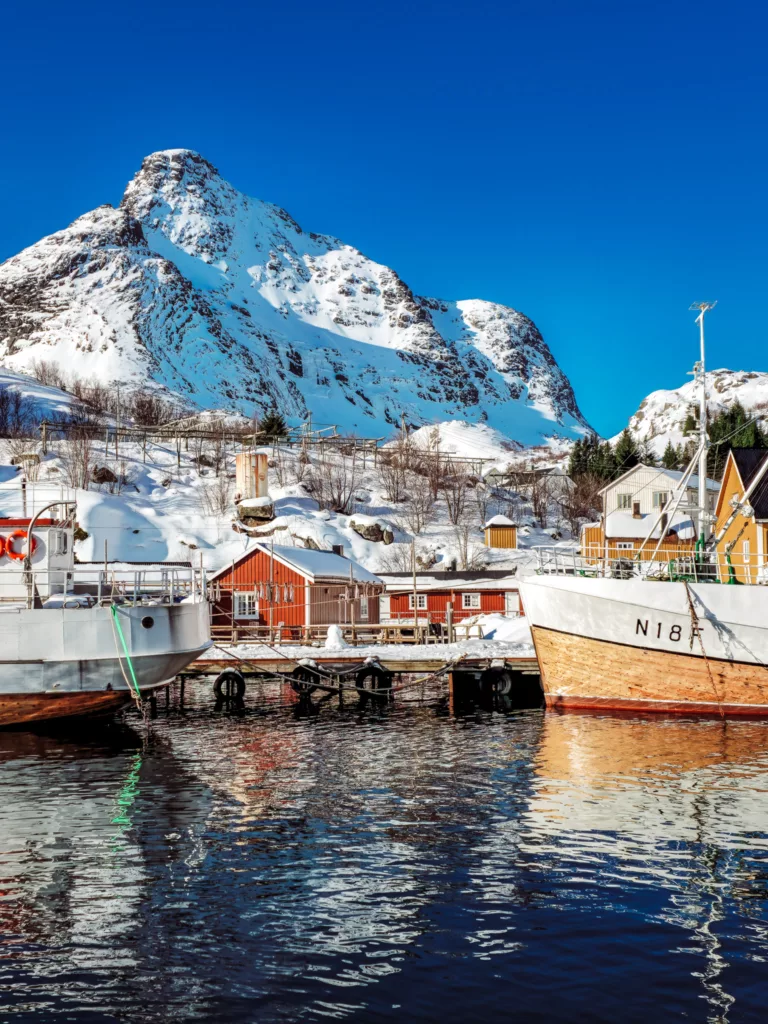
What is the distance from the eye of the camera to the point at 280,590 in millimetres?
48531

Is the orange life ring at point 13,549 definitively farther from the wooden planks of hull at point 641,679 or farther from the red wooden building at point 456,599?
the red wooden building at point 456,599

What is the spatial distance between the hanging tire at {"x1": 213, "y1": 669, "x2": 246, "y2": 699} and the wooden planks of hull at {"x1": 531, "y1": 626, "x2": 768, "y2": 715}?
439 inches

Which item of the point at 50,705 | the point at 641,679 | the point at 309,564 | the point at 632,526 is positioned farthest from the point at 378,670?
the point at 632,526

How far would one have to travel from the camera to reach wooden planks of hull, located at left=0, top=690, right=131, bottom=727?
26.2 m

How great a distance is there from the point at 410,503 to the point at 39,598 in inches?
2764

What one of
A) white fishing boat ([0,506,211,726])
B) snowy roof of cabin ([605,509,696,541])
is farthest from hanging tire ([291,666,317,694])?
snowy roof of cabin ([605,509,696,541])

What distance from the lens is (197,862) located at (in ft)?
46.7

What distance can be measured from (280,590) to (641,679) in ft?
75.4

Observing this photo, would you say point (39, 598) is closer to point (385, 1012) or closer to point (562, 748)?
point (562, 748)

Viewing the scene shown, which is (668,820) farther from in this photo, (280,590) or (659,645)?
(280,590)

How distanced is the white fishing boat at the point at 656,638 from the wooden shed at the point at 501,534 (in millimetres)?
53417

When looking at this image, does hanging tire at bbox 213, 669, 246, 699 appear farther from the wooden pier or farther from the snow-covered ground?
the snow-covered ground

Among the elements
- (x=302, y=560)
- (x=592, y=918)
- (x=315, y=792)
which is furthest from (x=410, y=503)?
(x=592, y=918)

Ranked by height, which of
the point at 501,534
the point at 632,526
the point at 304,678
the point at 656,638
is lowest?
the point at 304,678
